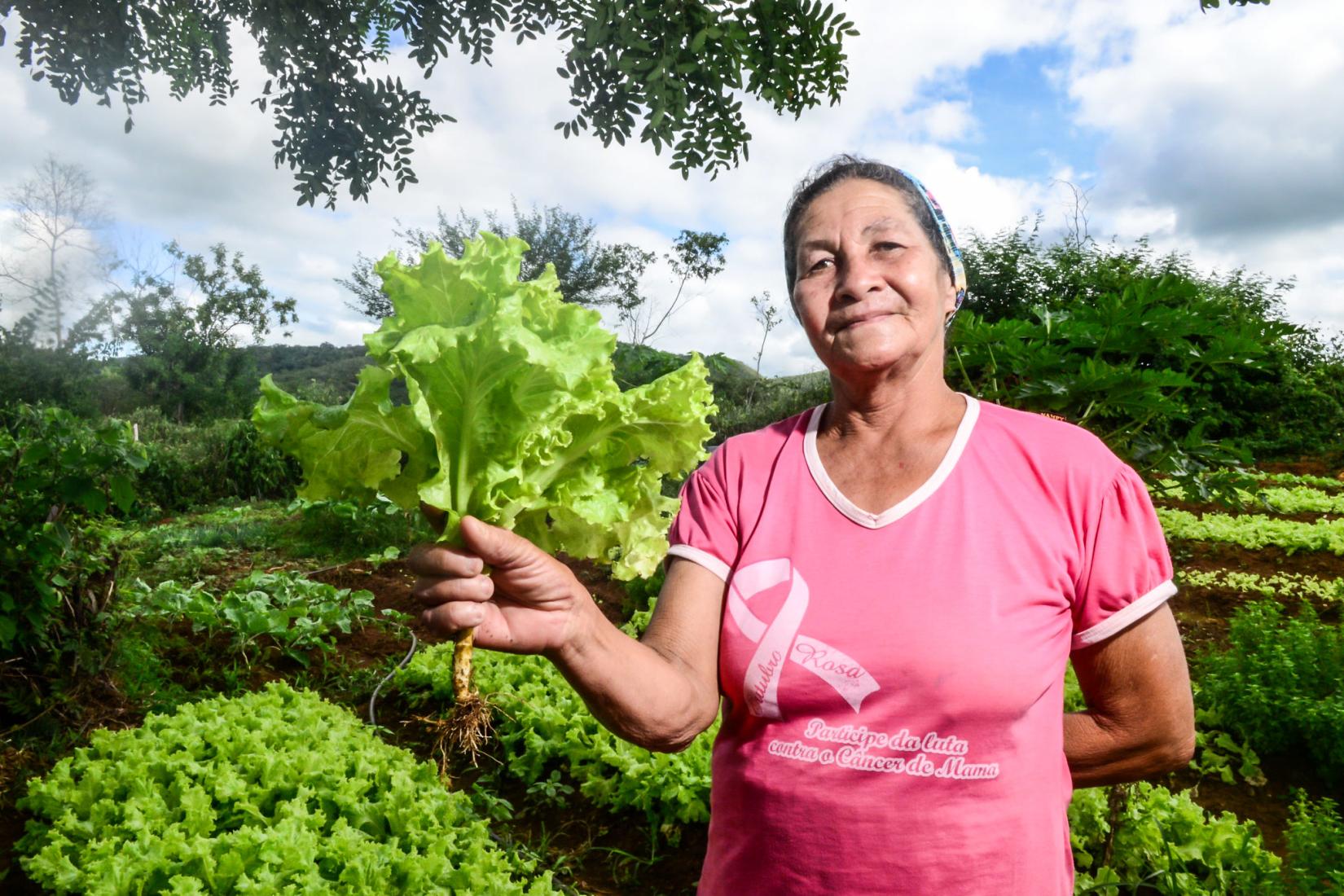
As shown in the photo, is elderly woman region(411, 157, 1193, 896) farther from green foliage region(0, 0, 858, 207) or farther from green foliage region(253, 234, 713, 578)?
green foliage region(0, 0, 858, 207)

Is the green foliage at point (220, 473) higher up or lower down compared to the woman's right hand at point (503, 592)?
higher up

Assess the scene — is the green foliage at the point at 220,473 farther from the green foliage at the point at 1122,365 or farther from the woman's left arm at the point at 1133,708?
the woman's left arm at the point at 1133,708

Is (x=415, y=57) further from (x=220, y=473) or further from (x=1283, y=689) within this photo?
(x=220, y=473)

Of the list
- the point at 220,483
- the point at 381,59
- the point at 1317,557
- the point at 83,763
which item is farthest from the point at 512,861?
the point at 220,483

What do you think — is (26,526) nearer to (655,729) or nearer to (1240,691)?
(655,729)

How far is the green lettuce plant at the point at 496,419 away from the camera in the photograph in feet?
5.38

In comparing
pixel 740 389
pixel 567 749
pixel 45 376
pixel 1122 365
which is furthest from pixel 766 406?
pixel 45 376

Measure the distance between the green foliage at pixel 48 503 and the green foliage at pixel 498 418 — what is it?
7.92 ft

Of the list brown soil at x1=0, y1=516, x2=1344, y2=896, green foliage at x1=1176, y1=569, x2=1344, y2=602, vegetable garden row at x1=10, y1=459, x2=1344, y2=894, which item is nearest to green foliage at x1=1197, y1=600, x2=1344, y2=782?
vegetable garden row at x1=10, y1=459, x2=1344, y2=894

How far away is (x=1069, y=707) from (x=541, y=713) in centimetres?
254

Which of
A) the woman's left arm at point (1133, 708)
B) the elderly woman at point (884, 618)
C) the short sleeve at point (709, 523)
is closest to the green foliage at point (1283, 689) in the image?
the woman's left arm at point (1133, 708)

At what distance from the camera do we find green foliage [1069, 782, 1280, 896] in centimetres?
300

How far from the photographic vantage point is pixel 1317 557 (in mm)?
8094

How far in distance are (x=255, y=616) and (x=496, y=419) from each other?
A: 14.1ft
